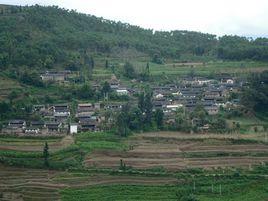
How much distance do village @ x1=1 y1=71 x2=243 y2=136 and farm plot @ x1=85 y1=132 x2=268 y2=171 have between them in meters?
2.60

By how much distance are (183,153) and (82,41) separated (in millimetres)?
26511

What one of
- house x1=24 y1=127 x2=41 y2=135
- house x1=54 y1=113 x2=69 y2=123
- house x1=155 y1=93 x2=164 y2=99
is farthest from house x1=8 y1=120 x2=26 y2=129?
house x1=155 y1=93 x2=164 y2=99

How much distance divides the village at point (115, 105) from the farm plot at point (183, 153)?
2.60 metres

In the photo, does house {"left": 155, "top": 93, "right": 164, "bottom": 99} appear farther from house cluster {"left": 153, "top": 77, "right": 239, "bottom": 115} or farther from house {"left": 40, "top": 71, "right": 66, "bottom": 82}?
house {"left": 40, "top": 71, "right": 66, "bottom": 82}

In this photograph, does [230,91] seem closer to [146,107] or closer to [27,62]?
[146,107]

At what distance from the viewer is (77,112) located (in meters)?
36.7

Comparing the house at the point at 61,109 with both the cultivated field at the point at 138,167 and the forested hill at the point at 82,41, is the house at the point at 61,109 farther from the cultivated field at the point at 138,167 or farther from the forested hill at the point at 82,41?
the forested hill at the point at 82,41

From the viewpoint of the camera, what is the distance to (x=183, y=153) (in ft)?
98.4

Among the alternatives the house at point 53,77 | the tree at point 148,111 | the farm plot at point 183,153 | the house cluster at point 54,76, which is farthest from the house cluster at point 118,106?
the house at point 53,77

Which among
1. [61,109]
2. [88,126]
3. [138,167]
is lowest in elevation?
[138,167]

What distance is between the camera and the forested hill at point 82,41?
154ft

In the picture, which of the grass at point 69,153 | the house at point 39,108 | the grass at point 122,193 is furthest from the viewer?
the house at point 39,108

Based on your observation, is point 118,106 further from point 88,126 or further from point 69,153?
point 69,153

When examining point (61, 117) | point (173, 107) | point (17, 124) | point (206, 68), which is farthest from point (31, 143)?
point (206, 68)
